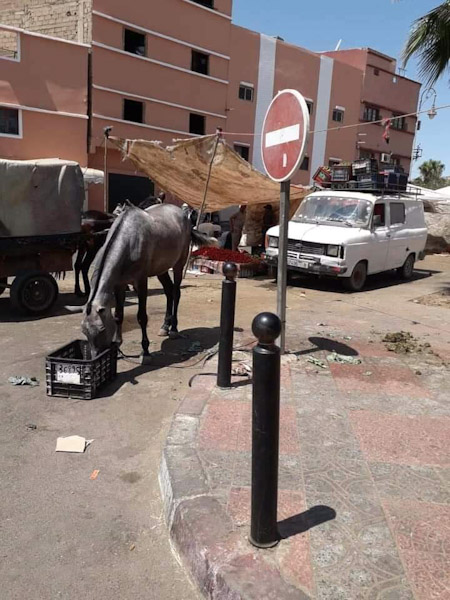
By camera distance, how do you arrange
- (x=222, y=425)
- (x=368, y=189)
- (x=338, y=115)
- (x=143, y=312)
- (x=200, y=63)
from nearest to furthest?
(x=222, y=425) → (x=143, y=312) → (x=368, y=189) → (x=200, y=63) → (x=338, y=115)

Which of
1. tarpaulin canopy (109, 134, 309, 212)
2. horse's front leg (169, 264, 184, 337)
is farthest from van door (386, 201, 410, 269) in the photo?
horse's front leg (169, 264, 184, 337)

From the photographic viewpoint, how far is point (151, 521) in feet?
10.1

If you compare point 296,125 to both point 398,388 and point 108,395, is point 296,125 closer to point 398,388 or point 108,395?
point 398,388

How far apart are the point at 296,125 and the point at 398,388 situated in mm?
2781

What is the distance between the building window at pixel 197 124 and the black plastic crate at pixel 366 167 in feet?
51.4

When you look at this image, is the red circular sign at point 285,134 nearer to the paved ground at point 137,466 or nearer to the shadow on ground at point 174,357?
the paved ground at point 137,466

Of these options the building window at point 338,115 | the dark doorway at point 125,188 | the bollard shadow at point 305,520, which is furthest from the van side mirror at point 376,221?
the building window at point 338,115

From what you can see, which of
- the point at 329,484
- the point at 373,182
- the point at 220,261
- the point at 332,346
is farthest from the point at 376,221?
the point at 329,484

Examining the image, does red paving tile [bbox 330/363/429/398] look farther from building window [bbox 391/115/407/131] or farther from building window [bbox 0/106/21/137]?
building window [bbox 391/115/407/131]

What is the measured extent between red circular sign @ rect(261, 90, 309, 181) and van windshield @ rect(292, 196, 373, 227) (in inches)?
257

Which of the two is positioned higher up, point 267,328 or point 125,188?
point 125,188

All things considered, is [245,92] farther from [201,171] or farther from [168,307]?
[168,307]

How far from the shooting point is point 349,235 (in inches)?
420

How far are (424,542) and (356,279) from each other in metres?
8.89
